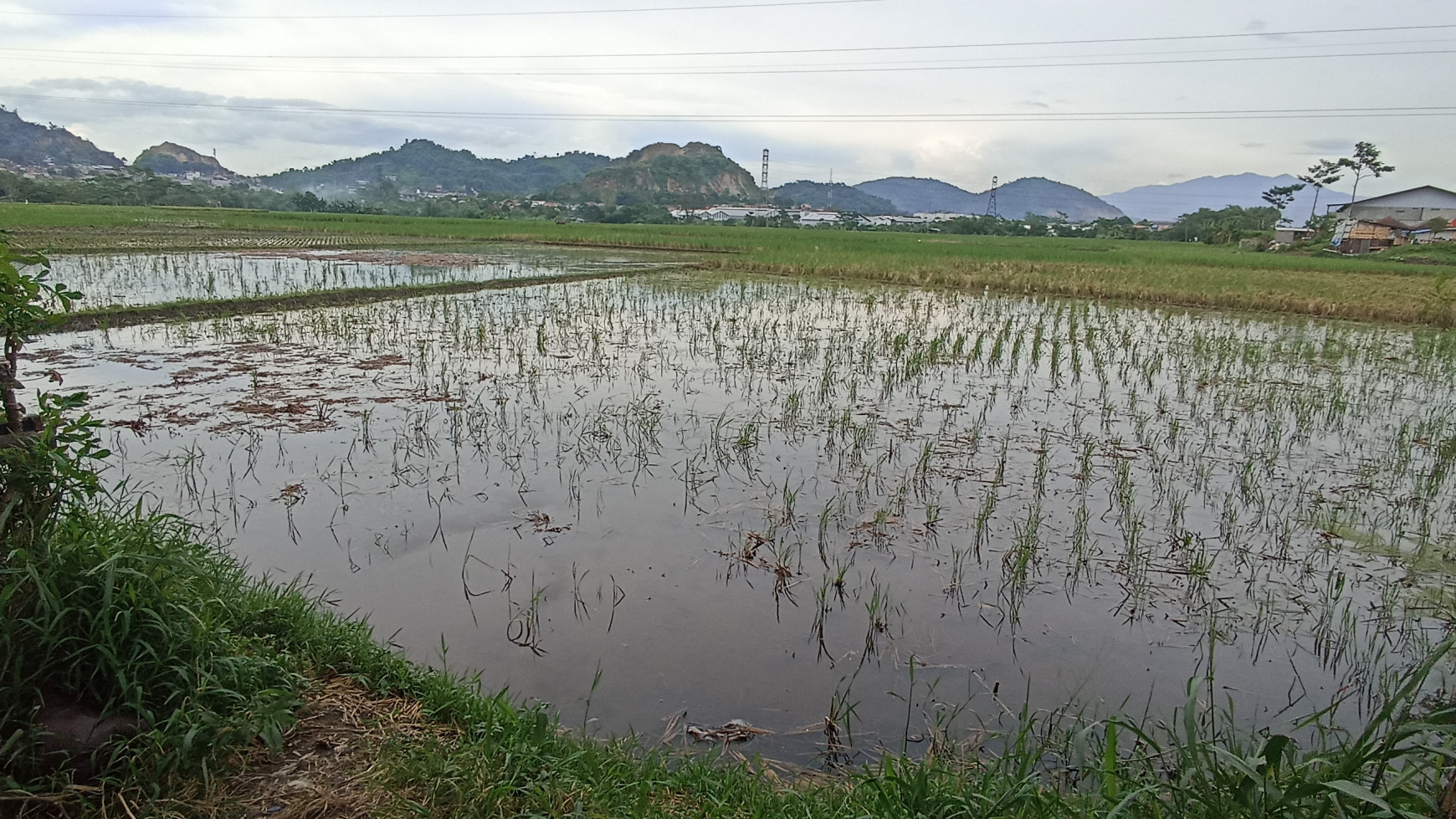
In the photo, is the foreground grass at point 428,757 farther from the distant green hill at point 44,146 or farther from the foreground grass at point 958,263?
the distant green hill at point 44,146

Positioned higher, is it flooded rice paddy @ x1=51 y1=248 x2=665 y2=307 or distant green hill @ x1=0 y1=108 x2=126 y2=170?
distant green hill @ x1=0 y1=108 x2=126 y2=170

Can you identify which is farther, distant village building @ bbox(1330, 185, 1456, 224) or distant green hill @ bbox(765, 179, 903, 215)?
distant green hill @ bbox(765, 179, 903, 215)

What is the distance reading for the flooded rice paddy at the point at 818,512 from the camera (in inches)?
122

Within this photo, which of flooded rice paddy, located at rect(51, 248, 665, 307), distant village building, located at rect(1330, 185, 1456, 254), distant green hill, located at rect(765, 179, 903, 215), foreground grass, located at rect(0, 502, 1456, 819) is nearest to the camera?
foreground grass, located at rect(0, 502, 1456, 819)

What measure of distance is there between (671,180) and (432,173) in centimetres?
5769

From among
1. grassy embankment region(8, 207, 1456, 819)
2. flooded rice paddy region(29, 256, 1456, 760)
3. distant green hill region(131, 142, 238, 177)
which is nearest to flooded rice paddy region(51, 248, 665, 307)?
flooded rice paddy region(29, 256, 1456, 760)

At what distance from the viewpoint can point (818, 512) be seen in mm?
4621

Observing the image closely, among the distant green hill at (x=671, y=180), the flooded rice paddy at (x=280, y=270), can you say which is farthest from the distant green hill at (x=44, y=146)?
the flooded rice paddy at (x=280, y=270)

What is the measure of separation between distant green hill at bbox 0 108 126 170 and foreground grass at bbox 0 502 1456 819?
13329 centimetres

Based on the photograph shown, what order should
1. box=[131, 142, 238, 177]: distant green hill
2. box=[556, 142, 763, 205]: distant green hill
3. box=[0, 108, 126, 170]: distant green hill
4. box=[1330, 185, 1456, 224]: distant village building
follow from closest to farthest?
box=[1330, 185, 1456, 224]: distant village building, box=[556, 142, 763, 205]: distant green hill, box=[0, 108, 126, 170]: distant green hill, box=[131, 142, 238, 177]: distant green hill

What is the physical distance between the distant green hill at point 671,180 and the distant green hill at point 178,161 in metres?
71.6

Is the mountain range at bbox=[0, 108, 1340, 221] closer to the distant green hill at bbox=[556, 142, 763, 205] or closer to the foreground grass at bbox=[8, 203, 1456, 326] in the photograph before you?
the distant green hill at bbox=[556, 142, 763, 205]

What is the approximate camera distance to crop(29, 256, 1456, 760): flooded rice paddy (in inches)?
122

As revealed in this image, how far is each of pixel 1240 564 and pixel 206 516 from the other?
19.0ft
